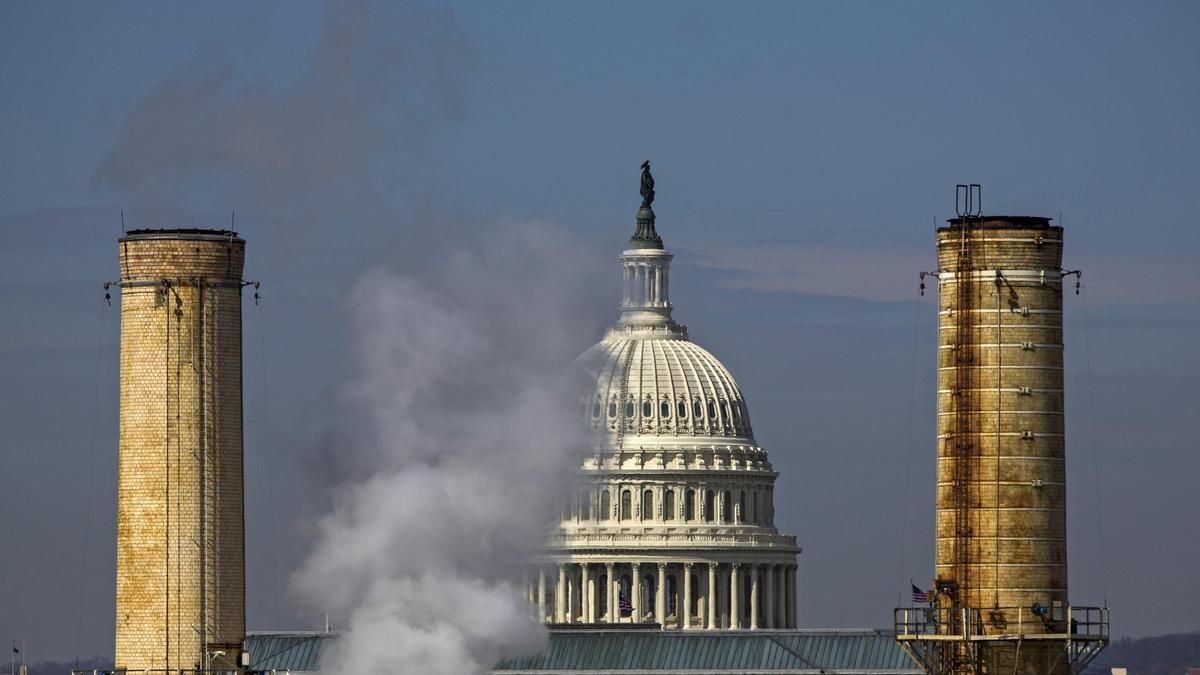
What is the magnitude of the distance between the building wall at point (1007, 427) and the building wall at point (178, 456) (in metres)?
27.2

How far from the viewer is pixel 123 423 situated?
18525 centimetres

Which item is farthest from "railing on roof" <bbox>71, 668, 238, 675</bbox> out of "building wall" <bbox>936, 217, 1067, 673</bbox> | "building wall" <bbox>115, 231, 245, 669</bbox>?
"building wall" <bbox>936, 217, 1067, 673</bbox>

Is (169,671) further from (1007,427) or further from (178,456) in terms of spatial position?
(1007,427)

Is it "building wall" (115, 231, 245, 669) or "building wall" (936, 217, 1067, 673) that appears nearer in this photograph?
"building wall" (936, 217, 1067, 673)

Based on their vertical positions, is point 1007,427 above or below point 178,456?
above

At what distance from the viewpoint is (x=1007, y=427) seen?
179750 mm

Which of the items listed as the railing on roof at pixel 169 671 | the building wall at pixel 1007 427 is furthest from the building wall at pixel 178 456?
the building wall at pixel 1007 427

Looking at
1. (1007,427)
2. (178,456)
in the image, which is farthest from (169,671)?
(1007,427)

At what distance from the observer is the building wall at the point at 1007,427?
17962 cm

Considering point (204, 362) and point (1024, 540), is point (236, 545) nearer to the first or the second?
point (204, 362)

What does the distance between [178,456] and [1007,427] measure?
30.9 meters

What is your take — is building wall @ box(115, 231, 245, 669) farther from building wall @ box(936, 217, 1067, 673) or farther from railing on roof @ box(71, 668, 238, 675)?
building wall @ box(936, 217, 1067, 673)

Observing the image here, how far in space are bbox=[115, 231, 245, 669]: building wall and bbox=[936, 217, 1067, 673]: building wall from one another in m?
27.2

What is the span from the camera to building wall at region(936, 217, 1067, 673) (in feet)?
589
